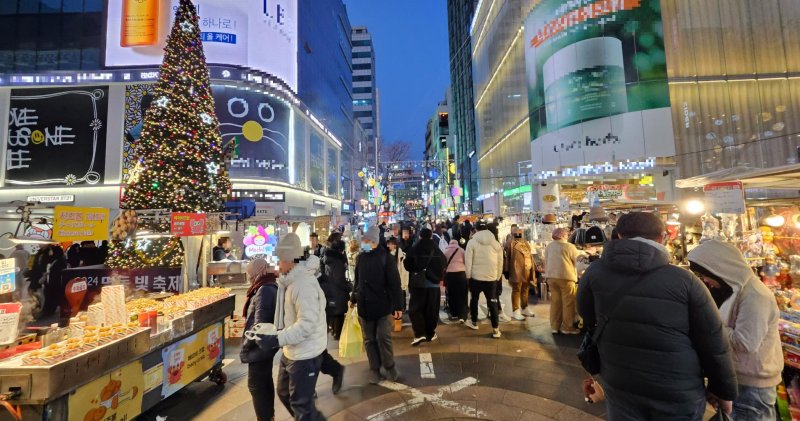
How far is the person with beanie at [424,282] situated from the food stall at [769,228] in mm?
3883

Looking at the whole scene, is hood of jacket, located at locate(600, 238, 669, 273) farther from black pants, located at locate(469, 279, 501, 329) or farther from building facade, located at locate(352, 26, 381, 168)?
building facade, located at locate(352, 26, 381, 168)

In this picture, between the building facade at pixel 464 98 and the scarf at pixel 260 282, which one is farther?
the building facade at pixel 464 98

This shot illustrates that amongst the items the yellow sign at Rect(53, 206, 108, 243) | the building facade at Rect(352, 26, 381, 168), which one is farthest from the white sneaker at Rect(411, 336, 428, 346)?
the building facade at Rect(352, 26, 381, 168)

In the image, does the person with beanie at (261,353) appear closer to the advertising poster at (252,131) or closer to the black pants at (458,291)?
the black pants at (458,291)

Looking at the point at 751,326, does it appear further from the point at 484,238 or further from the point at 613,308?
the point at 484,238

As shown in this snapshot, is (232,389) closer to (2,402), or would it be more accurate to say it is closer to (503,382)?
(2,402)

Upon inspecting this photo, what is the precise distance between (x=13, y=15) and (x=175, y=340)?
31.0 m

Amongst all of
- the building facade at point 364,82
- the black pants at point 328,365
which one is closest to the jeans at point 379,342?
the black pants at point 328,365

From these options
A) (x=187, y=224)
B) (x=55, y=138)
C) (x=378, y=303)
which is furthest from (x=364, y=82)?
(x=378, y=303)

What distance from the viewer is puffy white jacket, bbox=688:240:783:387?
2.24 meters

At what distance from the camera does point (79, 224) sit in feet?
14.7

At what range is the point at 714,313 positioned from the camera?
5.92 ft

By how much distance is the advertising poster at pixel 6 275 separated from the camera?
344cm

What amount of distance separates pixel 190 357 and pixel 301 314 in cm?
232
